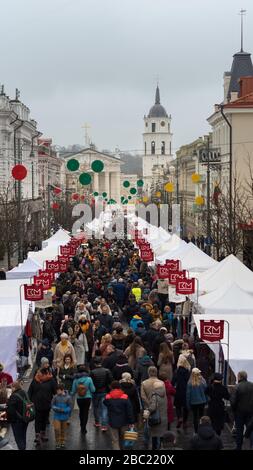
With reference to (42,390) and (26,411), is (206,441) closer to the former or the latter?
(26,411)

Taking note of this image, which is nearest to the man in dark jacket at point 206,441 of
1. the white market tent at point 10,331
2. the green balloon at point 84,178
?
the white market tent at point 10,331

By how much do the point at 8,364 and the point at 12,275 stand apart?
9688 millimetres

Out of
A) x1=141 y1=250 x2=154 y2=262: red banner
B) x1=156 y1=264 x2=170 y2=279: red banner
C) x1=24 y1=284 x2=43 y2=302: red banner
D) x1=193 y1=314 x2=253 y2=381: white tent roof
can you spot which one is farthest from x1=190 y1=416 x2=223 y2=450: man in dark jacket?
x1=141 y1=250 x2=154 y2=262: red banner

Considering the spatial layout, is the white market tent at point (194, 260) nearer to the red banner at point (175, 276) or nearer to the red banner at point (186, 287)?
the red banner at point (175, 276)

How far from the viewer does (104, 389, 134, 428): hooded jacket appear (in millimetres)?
12047

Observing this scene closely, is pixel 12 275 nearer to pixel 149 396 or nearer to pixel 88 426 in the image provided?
pixel 88 426

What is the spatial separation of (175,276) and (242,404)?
29.7 ft

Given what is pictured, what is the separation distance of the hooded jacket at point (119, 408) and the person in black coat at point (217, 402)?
128cm

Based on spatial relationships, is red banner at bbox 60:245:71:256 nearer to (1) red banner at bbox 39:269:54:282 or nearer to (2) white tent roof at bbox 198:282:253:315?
(1) red banner at bbox 39:269:54:282

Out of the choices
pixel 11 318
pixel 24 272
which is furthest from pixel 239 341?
pixel 24 272

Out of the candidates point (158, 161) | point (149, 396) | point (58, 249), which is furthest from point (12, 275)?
point (158, 161)

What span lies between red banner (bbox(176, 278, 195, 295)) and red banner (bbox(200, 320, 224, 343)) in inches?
211

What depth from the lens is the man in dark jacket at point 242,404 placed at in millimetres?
12211

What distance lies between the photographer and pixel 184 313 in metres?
20.3
